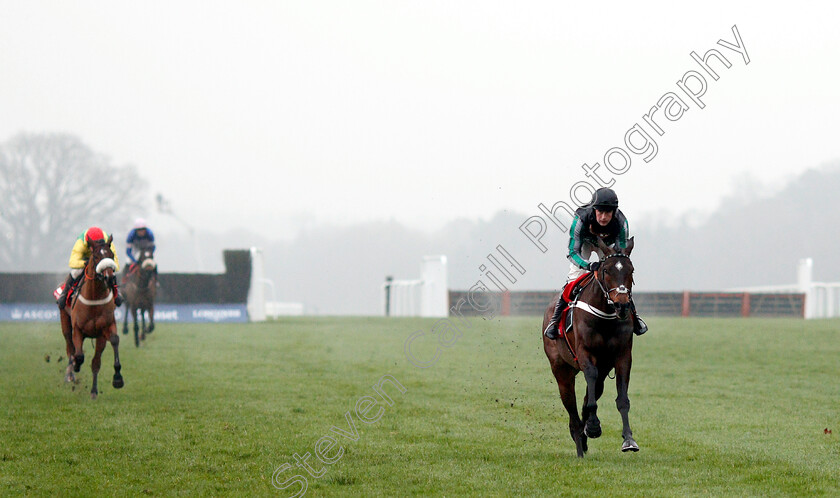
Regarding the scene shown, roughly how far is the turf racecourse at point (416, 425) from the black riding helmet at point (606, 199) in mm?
2193

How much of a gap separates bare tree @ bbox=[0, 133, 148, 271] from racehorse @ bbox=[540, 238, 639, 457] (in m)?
55.7

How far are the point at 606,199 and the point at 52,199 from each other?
186ft

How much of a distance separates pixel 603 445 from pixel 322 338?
1504 centimetres

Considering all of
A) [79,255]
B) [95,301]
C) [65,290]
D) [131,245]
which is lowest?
[95,301]

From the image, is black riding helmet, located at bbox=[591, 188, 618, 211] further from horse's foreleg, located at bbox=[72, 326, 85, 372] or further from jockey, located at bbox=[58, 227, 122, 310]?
horse's foreleg, located at bbox=[72, 326, 85, 372]

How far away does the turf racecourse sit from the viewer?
6.97m

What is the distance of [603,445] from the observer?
8.62 m

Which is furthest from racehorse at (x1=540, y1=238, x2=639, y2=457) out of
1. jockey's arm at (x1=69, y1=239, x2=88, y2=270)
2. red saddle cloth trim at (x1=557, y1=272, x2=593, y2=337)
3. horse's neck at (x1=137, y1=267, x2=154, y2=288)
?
horse's neck at (x1=137, y1=267, x2=154, y2=288)

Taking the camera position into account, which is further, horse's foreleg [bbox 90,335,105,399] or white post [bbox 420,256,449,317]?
white post [bbox 420,256,449,317]

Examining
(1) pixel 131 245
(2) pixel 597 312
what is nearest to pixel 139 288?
(1) pixel 131 245

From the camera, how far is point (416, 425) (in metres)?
9.82

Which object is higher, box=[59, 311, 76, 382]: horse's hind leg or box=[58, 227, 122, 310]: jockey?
box=[58, 227, 122, 310]: jockey

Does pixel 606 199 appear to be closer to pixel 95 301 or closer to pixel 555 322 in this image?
pixel 555 322

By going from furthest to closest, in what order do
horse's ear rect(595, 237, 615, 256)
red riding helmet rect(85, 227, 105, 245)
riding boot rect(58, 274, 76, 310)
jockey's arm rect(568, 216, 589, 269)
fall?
riding boot rect(58, 274, 76, 310) < red riding helmet rect(85, 227, 105, 245) < jockey's arm rect(568, 216, 589, 269) < horse's ear rect(595, 237, 615, 256)
